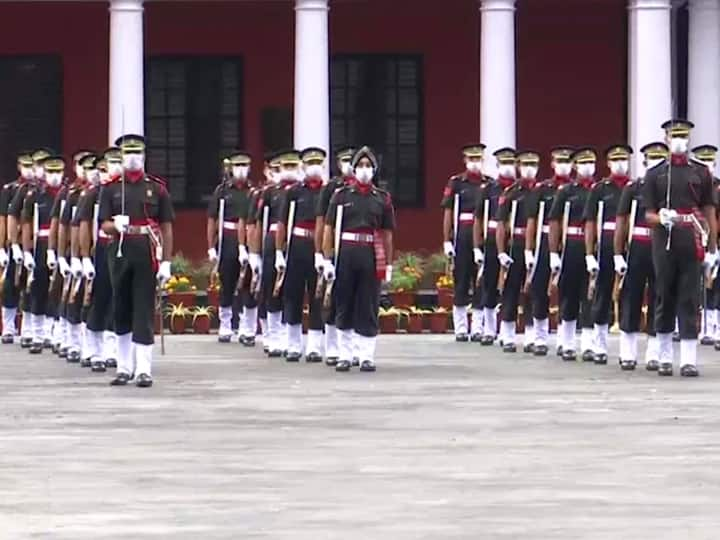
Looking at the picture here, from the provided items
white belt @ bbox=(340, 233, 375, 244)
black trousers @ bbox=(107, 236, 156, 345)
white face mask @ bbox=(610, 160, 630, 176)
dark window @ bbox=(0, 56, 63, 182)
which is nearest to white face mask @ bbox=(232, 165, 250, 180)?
white belt @ bbox=(340, 233, 375, 244)

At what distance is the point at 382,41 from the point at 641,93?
494 centimetres

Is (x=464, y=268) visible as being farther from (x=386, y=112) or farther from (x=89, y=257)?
(x=386, y=112)

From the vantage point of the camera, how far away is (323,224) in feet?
83.6

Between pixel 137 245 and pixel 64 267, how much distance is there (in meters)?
4.31

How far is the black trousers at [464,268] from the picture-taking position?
3012 centimetres

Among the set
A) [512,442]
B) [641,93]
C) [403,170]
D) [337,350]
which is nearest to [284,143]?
[403,170]

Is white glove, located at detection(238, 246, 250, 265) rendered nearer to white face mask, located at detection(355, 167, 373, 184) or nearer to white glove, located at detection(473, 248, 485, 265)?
white glove, located at detection(473, 248, 485, 265)

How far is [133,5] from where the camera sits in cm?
3719

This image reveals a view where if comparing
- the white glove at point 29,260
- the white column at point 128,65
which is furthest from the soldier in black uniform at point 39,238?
the white column at point 128,65

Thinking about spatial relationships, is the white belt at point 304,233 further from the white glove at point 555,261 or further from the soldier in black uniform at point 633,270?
the soldier in black uniform at point 633,270

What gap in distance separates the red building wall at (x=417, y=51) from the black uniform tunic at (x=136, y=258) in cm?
1695

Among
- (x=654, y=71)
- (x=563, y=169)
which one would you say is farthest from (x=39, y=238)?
(x=654, y=71)

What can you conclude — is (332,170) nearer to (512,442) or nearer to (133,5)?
(133,5)

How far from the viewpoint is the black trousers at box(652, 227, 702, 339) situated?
23.8m
